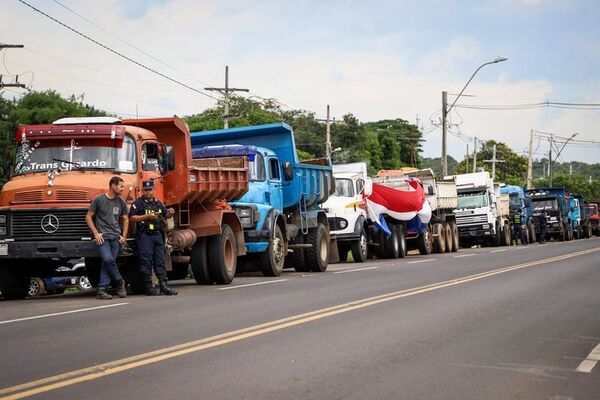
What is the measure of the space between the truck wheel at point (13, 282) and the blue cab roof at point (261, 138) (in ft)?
23.9

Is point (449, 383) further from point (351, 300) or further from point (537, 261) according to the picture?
point (537, 261)

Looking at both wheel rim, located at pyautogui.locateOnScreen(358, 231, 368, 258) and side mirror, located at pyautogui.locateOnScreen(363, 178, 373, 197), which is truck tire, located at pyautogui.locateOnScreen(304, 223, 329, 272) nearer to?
wheel rim, located at pyautogui.locateOnScreen(358, 231, 368, 258)

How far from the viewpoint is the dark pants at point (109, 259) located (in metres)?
14.4

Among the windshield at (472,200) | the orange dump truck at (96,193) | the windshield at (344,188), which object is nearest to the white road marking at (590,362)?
the orange dump truck at (96,193)

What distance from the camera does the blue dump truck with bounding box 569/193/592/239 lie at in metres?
65.8

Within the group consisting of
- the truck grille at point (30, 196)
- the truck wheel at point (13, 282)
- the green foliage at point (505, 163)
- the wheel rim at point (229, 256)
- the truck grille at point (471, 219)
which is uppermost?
the green foliage at point (505, 163)

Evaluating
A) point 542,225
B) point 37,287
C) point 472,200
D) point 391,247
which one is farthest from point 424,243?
point 542,225

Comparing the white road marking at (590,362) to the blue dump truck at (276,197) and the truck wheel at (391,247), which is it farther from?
the truck wheel at (391,247)

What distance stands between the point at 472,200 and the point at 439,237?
9450 mm

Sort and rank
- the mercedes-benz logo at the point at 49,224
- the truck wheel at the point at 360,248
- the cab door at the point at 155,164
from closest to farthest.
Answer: the mercedes-benz logo at the point at 49,224
the cab door at the point at 155,164
the truck wheel at the point at 360,248

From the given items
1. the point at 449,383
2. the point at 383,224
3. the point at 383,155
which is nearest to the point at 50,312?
the point at 449,383

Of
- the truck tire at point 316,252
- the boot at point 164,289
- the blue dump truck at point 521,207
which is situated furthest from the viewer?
the blue dump truck at point 521,207

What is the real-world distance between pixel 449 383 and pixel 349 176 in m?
21.7

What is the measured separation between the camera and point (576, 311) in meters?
12.9
